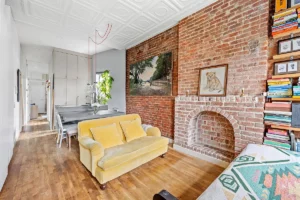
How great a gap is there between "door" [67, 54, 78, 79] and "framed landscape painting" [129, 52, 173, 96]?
2.79 meters

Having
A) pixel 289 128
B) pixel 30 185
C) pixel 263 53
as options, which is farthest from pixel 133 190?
pixel 263 53

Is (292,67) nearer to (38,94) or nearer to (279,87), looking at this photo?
(279,87)

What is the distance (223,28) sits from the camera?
97.0 inches

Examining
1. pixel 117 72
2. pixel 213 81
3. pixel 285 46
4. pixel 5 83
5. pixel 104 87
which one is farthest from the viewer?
pixel 117 72

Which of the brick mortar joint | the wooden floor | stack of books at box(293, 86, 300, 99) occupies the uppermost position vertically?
stack of books at box(293, 86, 300, 99)

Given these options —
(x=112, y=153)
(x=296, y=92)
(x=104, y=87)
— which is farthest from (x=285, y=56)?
(x=104, y=87)

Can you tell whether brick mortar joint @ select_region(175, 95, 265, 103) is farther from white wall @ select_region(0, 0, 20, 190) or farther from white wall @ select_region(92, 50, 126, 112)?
white wall @ select_region(0, 0, 20, 190)

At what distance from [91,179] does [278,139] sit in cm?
280

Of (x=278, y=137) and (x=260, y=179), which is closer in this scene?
(x=260, y=179)

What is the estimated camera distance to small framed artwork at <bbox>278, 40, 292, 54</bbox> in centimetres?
184

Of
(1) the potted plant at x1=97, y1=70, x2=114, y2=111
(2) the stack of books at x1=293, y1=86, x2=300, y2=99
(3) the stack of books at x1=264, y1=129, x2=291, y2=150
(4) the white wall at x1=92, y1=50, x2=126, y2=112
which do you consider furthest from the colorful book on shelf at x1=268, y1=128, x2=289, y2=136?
(1) the potted plant at x1=97, y1=70, x2=114, y2=111

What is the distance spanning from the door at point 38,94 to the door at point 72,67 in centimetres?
518

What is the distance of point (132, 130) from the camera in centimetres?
278

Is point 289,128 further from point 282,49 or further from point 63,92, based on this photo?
point 63,92
